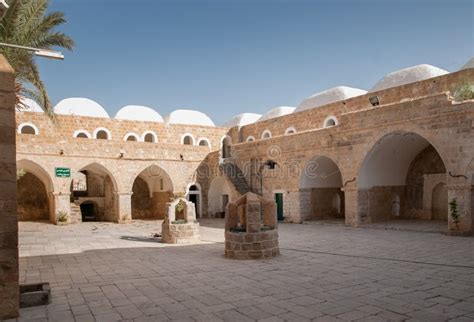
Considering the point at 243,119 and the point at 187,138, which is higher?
the point at 243,119

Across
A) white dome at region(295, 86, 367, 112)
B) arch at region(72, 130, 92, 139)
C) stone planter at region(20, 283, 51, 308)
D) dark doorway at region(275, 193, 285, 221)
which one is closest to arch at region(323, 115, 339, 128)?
white dome at region(295, 86, 367, 112)

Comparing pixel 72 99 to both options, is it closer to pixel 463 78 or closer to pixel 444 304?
pixel 463 78

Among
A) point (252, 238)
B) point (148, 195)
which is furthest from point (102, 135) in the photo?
point (252, 238)

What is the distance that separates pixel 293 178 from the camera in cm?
1673

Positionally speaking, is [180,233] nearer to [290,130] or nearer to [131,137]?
[290,130]

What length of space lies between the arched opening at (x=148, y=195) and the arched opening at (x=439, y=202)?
1400cm

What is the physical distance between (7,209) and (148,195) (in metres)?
19.9

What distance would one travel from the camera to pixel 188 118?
2966cm

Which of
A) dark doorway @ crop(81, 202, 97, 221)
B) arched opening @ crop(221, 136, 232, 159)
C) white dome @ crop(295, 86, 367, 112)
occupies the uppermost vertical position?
white dome @ crop(295, 86, 367, 112)

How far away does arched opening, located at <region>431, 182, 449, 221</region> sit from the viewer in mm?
14807

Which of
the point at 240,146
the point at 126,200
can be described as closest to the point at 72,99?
the point at 126,200

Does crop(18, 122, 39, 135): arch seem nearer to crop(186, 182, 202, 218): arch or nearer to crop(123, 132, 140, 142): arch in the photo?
crop(123, 132, 140, 142): arch

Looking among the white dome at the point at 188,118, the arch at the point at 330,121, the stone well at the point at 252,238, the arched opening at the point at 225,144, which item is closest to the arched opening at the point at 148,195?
the arched opening at the point at 225,144

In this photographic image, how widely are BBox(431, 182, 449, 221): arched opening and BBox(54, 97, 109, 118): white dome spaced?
2141 centimetres
